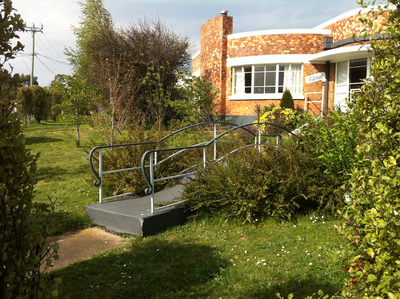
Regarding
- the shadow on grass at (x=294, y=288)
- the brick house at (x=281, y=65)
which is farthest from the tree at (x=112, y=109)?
the brick house at (x=281, y=65)

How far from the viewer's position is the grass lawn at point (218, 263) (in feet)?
10.8

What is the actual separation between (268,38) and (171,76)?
205 inches

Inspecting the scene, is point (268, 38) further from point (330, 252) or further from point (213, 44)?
point (330, 252)

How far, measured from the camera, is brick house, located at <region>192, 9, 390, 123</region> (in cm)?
1609

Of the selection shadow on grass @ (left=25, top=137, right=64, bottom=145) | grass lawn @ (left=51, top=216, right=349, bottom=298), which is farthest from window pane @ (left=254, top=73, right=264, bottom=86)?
grass lawn @ (left=51, top=216, right=349, bottom=298)

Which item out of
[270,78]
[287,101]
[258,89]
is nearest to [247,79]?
[258,89]

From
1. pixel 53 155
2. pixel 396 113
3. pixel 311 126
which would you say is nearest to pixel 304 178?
pixel 311 126

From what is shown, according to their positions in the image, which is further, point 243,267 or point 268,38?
point 268,38

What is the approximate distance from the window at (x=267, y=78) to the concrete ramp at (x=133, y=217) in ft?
43.9

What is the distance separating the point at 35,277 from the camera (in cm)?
160

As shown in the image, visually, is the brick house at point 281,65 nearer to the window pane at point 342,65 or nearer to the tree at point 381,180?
the window pane at point 342,65

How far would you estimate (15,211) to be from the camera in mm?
1683

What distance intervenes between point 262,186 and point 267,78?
1350cm

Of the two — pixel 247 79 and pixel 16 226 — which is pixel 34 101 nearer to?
pixel 247 79
